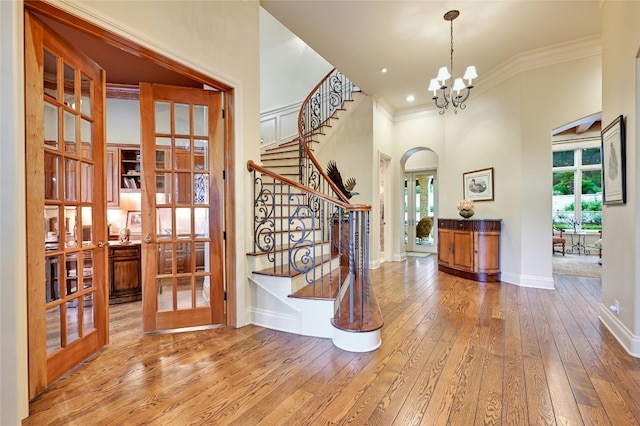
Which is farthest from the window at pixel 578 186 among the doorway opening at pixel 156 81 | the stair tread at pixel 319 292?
the doorway opening at pixel 156 81

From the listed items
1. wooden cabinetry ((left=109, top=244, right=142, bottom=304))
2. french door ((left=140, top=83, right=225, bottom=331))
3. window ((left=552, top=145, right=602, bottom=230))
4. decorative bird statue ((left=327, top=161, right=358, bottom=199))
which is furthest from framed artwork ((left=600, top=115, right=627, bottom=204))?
window ((left=552, top=145, right=602, bottom=230))

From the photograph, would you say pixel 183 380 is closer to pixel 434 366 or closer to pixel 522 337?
pixel 434 366

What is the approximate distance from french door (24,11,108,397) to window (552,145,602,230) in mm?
10449

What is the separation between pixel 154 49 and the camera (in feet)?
7.75

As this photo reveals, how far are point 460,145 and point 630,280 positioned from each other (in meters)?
3.82

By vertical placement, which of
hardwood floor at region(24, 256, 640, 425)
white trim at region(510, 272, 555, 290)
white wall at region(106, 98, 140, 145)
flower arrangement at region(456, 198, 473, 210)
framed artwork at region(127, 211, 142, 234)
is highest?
white wall at region(106, 98, 140, 145)

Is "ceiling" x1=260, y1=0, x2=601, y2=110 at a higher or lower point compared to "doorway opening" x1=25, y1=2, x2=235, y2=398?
higher

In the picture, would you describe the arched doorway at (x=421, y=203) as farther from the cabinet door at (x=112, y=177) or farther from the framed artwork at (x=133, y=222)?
the cabinet door at (x=112, y=177)

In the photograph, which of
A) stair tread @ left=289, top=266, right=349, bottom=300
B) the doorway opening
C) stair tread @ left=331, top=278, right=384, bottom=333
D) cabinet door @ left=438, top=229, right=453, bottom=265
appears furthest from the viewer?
cabinet door @ left=438, top=229, right=453, bottom=265

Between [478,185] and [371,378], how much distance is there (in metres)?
4.49

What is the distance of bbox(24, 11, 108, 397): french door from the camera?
1.82m

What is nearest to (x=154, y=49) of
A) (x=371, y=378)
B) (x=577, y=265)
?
(x=371, y=378)

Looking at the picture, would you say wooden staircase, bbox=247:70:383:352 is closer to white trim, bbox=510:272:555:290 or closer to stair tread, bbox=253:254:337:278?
stair tread, bbox=253:254:337:278

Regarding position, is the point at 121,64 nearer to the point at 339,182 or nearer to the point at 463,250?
the point at 339,182
